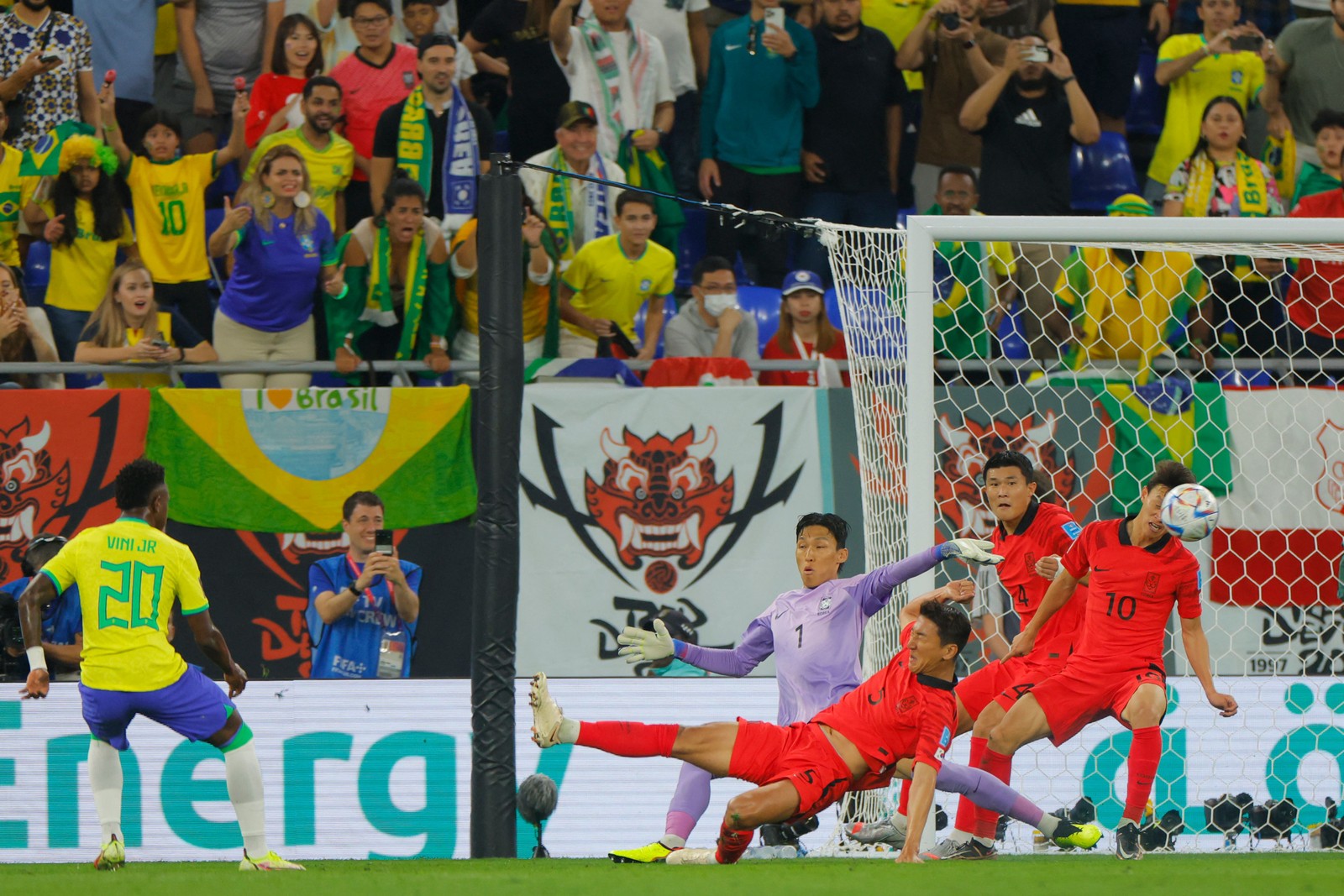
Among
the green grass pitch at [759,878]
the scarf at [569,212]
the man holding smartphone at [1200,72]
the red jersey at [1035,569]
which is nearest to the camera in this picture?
the green grass pitch at [759,878]

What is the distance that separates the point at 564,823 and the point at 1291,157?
7.27m

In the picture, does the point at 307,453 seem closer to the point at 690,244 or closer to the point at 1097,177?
the point at 690,244

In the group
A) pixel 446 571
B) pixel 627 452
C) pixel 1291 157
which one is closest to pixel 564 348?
pixel 627 452

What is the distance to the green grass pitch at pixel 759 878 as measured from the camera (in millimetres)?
4980

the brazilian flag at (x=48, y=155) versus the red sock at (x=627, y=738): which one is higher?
the brazilian flag at (x=48, y=155)

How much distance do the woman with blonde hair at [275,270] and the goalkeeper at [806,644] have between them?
4272 millimetres

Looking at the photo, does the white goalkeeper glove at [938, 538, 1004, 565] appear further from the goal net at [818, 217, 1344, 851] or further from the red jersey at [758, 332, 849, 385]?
the red jersey at [758, 332, 849, 385]

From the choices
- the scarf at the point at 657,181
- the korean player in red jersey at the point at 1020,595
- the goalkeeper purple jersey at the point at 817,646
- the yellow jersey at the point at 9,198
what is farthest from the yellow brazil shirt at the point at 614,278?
the goalkeeper purple jersey at the point at 817,646

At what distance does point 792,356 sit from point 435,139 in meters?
2.70

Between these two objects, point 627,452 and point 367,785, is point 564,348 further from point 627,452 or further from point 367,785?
point 367,785

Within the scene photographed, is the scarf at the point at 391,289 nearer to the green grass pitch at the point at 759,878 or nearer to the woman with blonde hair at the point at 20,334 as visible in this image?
the woman with blonde hair at the point at 20,334

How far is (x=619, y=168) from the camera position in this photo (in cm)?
1088

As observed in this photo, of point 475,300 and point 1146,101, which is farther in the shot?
point 1146,101

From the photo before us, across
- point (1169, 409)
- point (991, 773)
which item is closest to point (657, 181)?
point (1169, 409)
